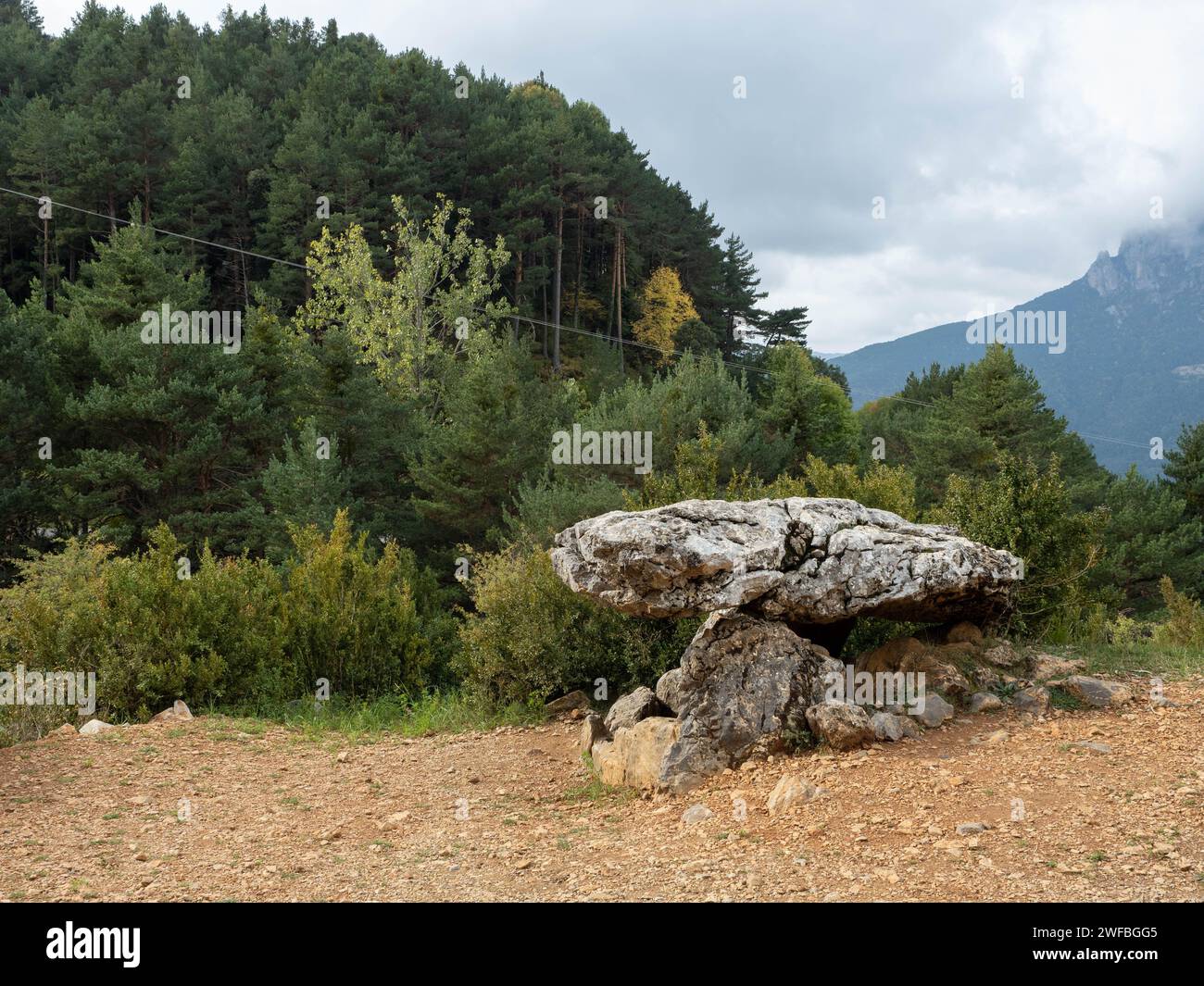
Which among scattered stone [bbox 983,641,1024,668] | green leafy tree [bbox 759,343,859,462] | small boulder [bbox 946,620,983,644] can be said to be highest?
green leafy tree [bbox 759,343,859,462]

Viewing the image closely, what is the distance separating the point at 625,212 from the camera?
51844mm

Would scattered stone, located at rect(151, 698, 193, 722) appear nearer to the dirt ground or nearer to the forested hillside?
the forested hillside

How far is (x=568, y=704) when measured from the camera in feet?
30.8

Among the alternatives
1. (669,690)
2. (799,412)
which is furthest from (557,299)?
(669,690)

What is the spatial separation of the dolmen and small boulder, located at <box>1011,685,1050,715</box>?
0.74 m

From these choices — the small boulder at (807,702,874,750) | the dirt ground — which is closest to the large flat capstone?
the small boulder at (807,702,874,750)

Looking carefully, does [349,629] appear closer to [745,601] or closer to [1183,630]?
[745,601]

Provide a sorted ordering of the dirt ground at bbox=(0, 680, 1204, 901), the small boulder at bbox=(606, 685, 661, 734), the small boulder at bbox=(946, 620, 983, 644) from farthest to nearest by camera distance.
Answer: the small boulder at bbox=(946, 620, 983, 644) < the small boulder at bbox=(606, 685, 661, 734) < the dirt ground at bbox=(0, 680, 1204, 901)

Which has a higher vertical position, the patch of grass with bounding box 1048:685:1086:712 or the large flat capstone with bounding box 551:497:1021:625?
the large flat capstone with bounding box 551:497:1021:625

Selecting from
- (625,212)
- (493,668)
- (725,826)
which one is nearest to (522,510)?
(493,668)

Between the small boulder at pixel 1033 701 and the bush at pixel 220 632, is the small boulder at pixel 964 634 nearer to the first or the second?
the small boulder at pixel 1033 701

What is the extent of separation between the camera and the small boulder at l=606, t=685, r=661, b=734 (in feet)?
25.2

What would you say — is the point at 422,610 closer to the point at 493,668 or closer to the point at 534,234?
the point at 493,668

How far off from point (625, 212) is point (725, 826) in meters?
49.0
